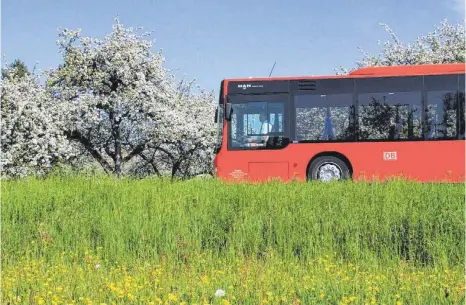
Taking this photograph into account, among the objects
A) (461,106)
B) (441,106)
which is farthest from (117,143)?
(461,106)

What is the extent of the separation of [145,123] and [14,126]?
25.2 feet

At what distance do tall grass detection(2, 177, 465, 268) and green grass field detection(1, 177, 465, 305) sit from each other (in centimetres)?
3

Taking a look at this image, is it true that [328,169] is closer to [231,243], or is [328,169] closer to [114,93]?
[231,243]

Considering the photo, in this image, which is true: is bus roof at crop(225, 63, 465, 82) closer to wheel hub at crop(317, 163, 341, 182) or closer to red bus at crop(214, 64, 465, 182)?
red bus at crop(214, 64, 465, 182)

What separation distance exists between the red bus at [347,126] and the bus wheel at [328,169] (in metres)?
0.03

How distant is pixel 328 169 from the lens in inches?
677

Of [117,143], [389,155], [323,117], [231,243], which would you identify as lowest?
[231,243]

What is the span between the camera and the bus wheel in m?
17.1

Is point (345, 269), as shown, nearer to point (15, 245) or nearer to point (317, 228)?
point (317, 228)

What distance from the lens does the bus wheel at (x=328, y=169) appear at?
1711 centimetres

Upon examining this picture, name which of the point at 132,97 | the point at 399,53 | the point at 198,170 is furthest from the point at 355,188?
the point at 399,53

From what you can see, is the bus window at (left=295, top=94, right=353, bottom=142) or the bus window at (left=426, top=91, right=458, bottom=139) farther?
the bus window at (left=295, top=94, right=353, bottom=142)

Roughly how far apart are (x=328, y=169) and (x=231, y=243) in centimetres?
845

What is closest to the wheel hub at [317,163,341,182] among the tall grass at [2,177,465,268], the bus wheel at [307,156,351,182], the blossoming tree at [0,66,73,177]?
the bus wheel at [307,156,351,182]
